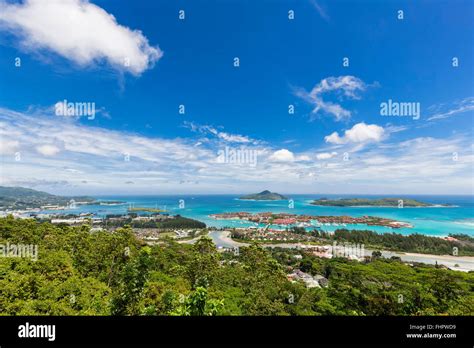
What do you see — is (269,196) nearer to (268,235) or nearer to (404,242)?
(268,235)

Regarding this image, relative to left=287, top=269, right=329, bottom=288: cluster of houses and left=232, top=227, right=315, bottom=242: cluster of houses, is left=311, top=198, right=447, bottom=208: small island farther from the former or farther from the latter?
left=287, top=269, right=329, bottom=288: cluster of houses

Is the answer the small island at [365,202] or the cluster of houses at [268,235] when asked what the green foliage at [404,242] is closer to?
the small island at [365,202]

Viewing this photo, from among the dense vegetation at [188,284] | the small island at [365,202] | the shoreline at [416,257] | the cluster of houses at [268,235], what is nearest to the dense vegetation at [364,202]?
the small island at [365,202]
